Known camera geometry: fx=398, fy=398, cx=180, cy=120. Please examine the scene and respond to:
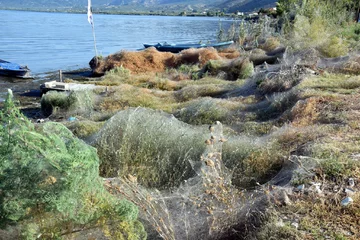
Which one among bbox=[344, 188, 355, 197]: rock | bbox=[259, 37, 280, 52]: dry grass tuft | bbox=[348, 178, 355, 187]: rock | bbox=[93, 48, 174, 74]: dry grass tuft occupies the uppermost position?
bbox=[348, 178, 355, 187]: rock

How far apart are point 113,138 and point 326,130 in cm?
331

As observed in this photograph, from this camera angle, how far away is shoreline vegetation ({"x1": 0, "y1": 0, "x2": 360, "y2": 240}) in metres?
3.07

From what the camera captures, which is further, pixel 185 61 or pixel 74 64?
pixel 74 64

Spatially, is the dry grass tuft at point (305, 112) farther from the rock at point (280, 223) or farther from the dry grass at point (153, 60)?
the dry grass at point (153, 60)

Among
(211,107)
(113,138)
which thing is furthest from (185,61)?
(113,138)

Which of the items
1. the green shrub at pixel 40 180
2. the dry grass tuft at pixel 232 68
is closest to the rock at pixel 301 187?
the green shrub at pixel 40 180

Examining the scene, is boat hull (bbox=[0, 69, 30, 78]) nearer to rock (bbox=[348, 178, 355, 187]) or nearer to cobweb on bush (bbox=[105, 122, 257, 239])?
cobweb on bush (bbox=[105, 122, 257, 239])

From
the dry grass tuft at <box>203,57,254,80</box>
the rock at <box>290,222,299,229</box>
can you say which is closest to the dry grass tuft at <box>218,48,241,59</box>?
the dry grass tuft at <box>203,57,254,80</box>

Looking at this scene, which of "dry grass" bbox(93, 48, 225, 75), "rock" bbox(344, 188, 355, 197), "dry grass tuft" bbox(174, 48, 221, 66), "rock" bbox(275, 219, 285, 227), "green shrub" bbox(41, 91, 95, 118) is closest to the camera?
"rock" bbox(275, 219, 285, 227)

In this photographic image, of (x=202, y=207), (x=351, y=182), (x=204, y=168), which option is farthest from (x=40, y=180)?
(x=351, y=182)

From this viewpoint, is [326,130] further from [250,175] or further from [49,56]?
[49,56]

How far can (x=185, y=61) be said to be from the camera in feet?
81.3

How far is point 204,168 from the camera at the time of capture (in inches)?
172

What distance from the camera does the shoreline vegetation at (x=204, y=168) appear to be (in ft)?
10.1
